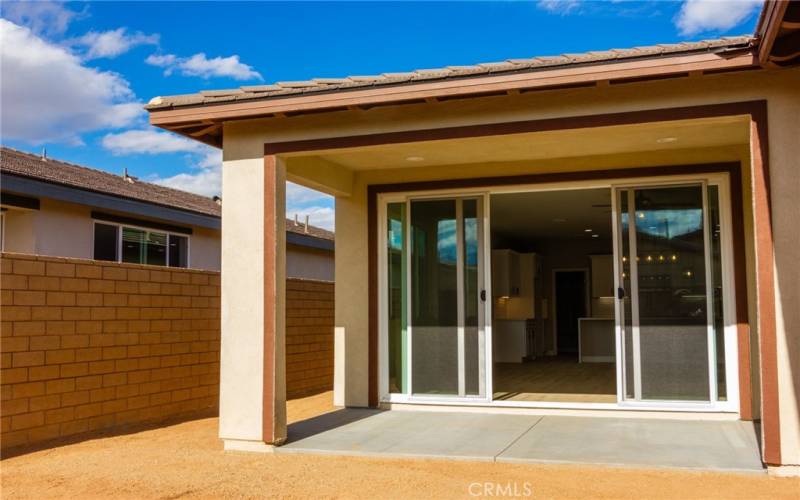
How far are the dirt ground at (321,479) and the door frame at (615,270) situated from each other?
2.25 metres

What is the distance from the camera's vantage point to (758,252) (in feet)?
17.2

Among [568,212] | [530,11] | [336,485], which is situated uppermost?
[530,11]

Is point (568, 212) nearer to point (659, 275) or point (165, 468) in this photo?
point (659, 275)

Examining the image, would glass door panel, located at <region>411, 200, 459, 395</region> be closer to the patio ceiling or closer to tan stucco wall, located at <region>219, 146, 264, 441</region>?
the patio ceiling

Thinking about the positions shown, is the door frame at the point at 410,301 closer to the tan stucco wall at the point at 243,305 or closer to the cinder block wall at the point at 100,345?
the cinder block wall at the point at 100,345

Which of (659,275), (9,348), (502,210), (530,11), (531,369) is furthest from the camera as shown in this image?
(530,11)

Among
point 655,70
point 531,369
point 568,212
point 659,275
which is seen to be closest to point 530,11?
point 568,212

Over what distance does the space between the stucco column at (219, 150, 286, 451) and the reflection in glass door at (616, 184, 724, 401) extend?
11.3ft

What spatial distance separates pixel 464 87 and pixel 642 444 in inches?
127

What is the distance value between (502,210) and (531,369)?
2.81 m

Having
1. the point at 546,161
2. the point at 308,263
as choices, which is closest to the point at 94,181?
the point at 308,263

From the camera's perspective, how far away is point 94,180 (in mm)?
12328

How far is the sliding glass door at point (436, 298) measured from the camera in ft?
26.8

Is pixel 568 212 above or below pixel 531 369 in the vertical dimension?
above
